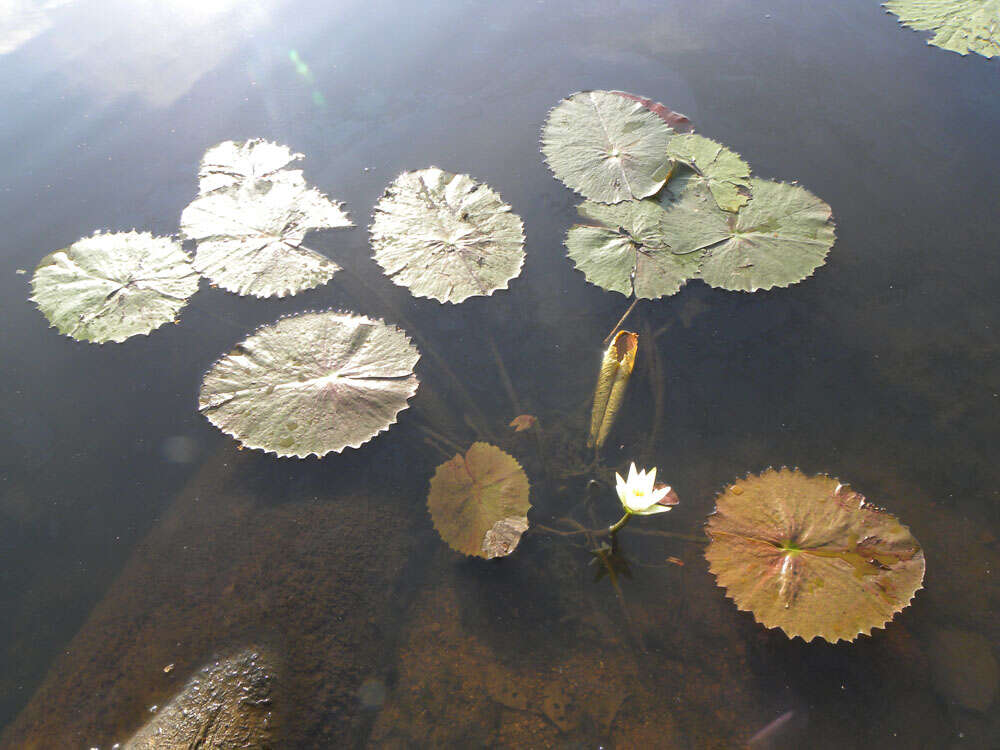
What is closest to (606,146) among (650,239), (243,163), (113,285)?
(650,239)

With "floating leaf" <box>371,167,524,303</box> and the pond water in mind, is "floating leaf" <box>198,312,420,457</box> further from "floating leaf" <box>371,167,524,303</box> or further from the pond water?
"floating leaf" <box>371,167,524,303</box>

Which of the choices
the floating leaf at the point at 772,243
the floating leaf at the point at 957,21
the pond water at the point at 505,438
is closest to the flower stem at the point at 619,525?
the pond water at the point at 505,438

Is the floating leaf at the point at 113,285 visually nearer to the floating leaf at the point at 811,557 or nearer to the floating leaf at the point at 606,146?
the floating leaf at the point at 606,146

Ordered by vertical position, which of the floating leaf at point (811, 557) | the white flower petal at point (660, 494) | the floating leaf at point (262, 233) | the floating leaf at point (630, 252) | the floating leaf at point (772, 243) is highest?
the floating leaf at point (262, 233)

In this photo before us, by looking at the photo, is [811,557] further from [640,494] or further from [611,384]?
[611,384]

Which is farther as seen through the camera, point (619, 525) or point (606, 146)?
point (606, 146)

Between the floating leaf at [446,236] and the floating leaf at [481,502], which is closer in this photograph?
the floating leaf at [481,502]

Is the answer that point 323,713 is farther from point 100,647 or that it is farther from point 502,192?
point 502,192
